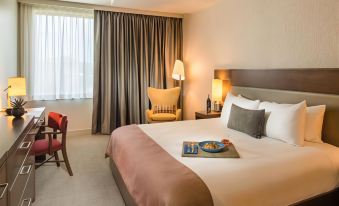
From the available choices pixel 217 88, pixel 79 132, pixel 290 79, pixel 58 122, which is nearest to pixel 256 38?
pixel 290 79

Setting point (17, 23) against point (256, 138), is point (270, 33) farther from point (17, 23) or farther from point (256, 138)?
point (17, 23)

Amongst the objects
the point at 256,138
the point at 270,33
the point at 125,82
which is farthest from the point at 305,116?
the point at 125,82

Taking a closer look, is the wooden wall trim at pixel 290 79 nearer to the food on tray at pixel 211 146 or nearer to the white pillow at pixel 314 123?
the white pillow at pixel 314 123

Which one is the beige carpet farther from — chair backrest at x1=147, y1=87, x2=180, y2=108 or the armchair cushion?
chair backrest at x1=147, y1=87, x2=180, y2=108

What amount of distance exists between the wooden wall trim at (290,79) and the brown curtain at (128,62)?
1.95m

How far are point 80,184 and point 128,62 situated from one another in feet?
9.41

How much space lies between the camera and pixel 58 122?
3.05 metres

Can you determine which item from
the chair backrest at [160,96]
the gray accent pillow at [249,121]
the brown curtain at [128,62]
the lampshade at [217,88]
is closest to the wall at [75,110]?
the brown curtain at [128,62]

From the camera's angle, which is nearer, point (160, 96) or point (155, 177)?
point (155, 177)

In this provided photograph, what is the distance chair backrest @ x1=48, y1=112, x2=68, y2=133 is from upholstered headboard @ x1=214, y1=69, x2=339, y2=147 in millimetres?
2547

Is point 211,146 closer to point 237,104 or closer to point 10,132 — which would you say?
point 237,104

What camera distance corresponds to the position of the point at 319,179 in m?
1.96

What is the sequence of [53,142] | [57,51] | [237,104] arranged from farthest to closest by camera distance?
[57,51] → [237,104] → [53,142]

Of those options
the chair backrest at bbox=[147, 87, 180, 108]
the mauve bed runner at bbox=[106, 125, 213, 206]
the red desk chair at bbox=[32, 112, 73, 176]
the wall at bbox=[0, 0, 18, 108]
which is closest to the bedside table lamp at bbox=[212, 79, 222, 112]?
the chair backrest at bbox=[147, 87, 180, 108]
